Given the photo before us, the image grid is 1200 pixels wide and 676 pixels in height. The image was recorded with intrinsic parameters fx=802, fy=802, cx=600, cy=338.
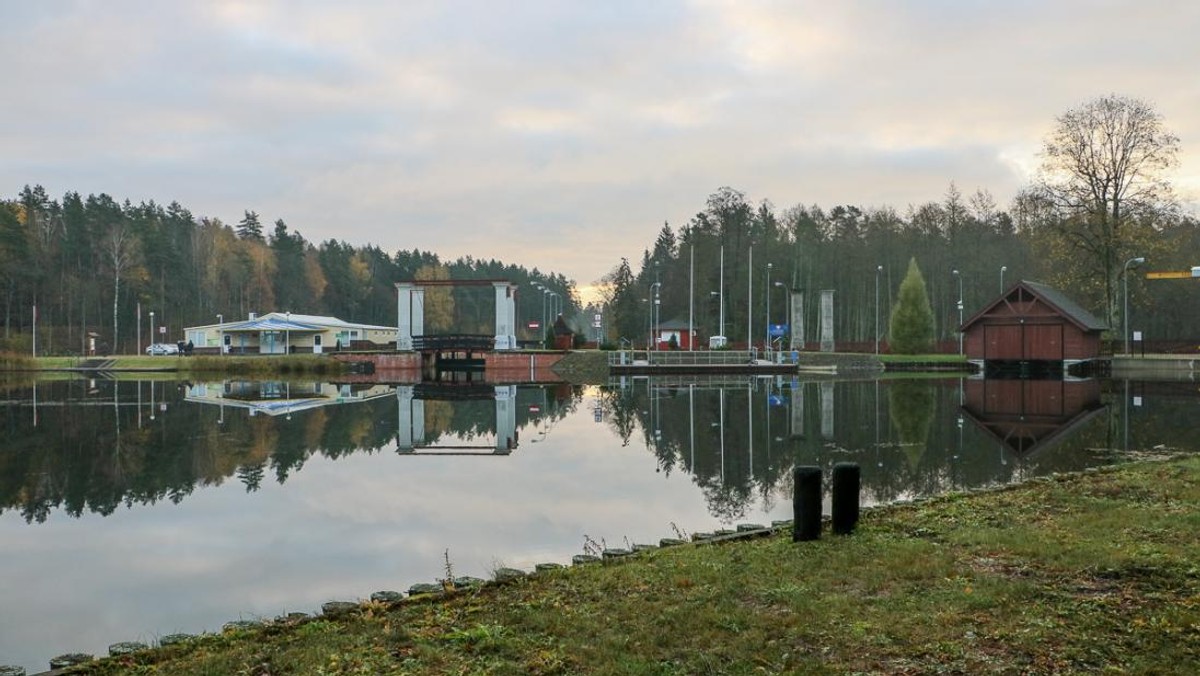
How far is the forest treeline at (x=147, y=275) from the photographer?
79.2 meters

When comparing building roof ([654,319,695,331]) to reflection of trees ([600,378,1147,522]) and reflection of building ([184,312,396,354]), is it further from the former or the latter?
reflection of trees ([600,378,1147,522])

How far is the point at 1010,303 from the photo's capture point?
2035 inches

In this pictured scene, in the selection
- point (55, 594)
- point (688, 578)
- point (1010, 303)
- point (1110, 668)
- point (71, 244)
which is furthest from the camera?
point (71, 244)

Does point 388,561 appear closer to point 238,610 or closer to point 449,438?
point 238,610

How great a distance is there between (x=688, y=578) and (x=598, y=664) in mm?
1942

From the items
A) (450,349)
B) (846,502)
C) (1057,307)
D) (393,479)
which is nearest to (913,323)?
(1057,307)

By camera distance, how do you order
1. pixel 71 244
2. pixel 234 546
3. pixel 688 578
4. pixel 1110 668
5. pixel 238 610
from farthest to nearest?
pixel 71 244, pixel 234 546, pixel 238 610, pixel 688 578, pixel 1110 668

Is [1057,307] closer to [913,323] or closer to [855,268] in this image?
[913,323]

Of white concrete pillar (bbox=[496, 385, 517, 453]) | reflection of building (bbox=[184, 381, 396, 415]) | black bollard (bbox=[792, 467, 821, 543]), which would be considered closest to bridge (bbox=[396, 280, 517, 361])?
reflection of building (bbox=[184, 381, 396, 415])

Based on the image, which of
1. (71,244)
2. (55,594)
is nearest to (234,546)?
(55,594)

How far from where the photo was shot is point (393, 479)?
14.8m

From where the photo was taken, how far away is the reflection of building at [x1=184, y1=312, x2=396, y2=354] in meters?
75.4

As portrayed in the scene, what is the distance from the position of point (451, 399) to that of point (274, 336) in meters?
50.6

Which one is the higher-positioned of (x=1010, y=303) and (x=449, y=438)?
(x=1010, y=303)
